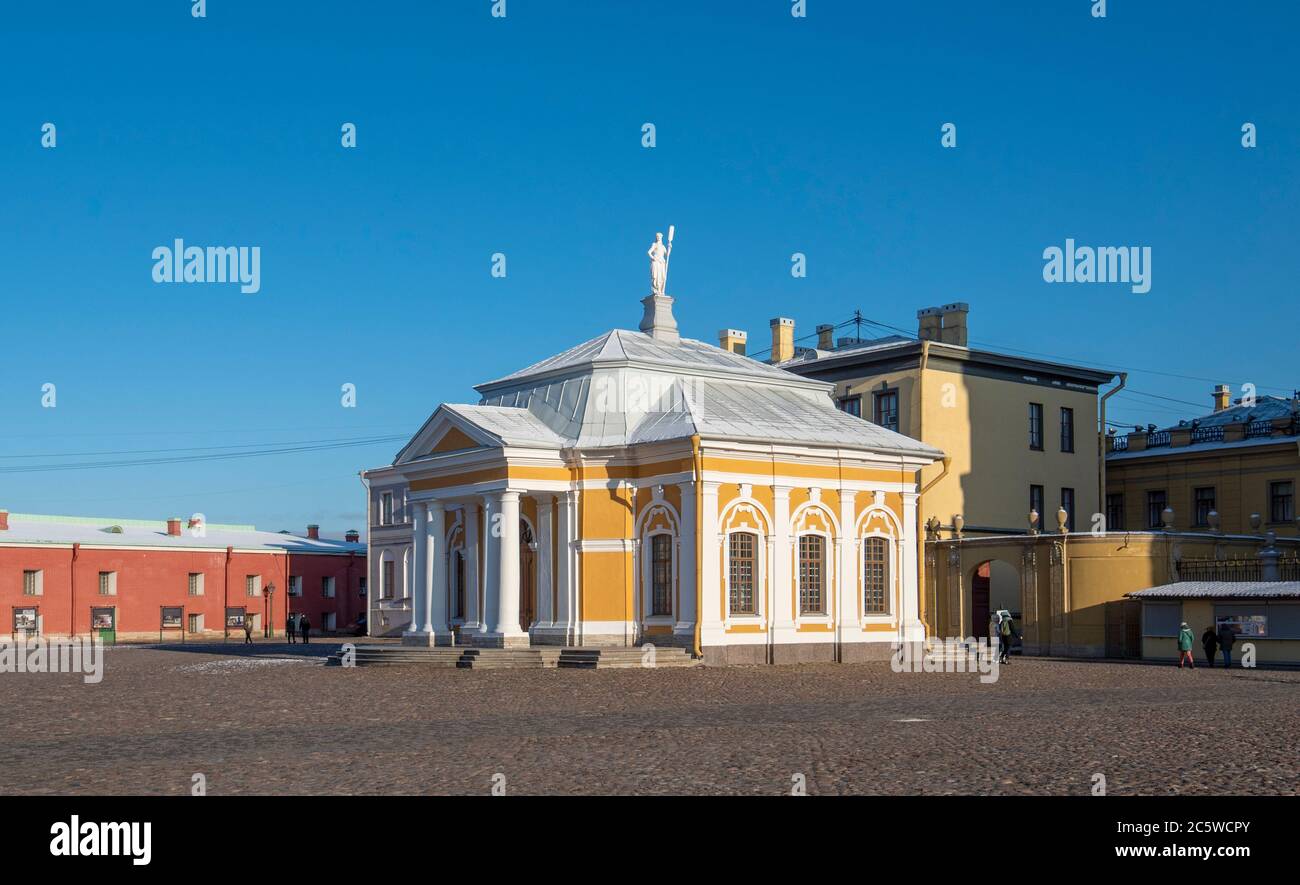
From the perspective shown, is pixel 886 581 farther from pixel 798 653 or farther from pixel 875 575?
pixel 798 653

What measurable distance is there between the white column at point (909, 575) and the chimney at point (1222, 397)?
96.2 ft

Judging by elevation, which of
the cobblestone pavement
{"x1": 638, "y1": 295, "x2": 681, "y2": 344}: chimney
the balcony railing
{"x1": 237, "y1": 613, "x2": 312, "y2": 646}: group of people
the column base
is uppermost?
{"x1": 638, "y1": 295, "x2": 681, "y2": 344}: chimney

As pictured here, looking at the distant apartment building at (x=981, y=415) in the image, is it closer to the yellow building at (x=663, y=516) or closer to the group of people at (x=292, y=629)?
the yellow building at (x=663, y=516)

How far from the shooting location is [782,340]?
57.8 m

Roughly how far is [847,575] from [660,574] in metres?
4.99

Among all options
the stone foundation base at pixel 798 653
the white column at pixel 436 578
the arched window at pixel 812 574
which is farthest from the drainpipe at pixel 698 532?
the white column at pixel 436 578

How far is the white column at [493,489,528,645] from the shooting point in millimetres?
37031

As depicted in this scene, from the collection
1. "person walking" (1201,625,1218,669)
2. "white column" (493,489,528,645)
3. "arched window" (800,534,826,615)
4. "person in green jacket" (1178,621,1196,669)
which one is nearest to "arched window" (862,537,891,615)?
"arched window" (800,534,826,615)

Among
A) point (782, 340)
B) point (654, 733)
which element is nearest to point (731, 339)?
point (782, 340)

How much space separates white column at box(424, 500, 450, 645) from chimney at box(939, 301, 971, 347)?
21.2 m

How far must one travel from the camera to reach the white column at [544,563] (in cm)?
3794

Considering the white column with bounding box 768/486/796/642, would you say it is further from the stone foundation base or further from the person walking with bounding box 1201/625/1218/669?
the person walking with bounding box 1201/625/1218/669
